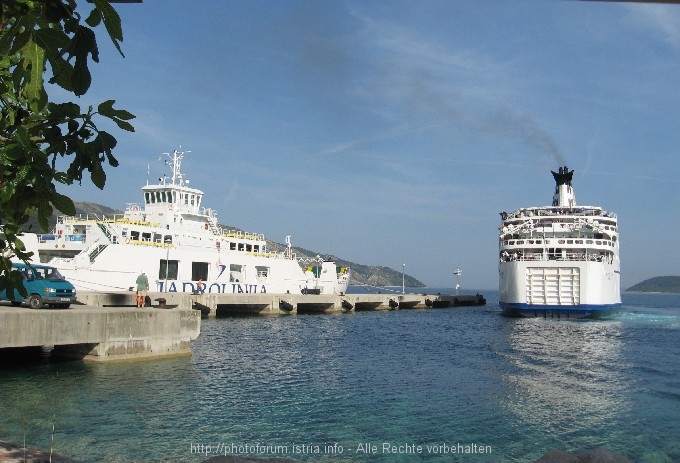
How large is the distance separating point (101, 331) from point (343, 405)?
870cm

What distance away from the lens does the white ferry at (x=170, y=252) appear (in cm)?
4059

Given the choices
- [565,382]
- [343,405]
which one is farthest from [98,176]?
[565,382]

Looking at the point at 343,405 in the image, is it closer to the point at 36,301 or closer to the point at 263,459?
the point at 263,459

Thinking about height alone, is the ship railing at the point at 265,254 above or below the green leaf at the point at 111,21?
above

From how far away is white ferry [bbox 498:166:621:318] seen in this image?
167 feet

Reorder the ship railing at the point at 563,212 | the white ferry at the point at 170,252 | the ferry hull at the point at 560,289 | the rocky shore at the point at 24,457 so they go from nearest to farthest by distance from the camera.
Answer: the rocky shore at the point at 24,457 → the white ferry at the point at 170,252 → the ferry hull at the point at 560,289 → the ship railing at the point at 563,212

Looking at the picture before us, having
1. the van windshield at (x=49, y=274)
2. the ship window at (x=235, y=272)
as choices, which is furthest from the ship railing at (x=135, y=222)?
the van windshield at (x=49, y=274)

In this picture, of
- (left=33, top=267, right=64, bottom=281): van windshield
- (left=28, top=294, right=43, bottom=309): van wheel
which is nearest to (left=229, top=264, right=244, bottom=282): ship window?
(left=33, top=267, right=64, bottom=281): van windshield

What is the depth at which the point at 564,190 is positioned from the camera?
67.3 m

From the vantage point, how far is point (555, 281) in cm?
5162

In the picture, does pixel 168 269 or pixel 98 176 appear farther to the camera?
pixel 168 269

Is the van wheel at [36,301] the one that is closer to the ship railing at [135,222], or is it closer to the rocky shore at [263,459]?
the rocky shore at [263,459]

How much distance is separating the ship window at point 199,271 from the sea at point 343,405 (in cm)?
2164

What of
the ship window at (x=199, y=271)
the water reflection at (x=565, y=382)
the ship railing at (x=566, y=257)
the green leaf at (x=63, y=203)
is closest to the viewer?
the green leaf at (x=63, y=203)
